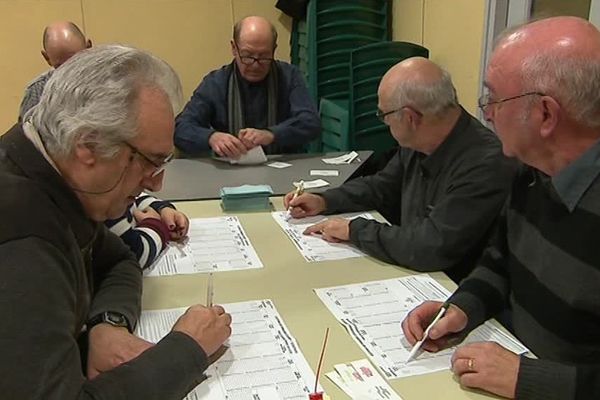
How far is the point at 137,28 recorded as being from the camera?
14.1 ft

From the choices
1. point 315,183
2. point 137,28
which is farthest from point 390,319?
point 137,28

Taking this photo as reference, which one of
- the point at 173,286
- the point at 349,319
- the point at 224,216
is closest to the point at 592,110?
the point at 349,319

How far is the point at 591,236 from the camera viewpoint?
4.14 ft

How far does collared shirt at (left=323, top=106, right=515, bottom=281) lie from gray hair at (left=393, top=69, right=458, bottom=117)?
70 millimetres

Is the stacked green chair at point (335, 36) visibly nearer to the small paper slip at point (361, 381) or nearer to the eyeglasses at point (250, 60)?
the eyeglasses at point (250, 60)

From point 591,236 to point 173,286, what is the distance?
100cm

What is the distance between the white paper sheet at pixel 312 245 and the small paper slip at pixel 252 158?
2.45ft

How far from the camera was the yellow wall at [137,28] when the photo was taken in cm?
413

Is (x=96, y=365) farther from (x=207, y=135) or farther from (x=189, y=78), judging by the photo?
(x=189, y=78)

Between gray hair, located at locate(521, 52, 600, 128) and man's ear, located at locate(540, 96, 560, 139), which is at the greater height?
gray hair, located at locate(521, 52, 600, 128)

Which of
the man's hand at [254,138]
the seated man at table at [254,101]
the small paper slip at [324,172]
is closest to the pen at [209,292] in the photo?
the small paper slip at [324,172]

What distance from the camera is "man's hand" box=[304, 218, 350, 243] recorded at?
1.91m

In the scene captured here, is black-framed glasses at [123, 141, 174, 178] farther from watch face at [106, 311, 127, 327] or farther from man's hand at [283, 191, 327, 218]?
man's hand at [283, 191, 327, 218]

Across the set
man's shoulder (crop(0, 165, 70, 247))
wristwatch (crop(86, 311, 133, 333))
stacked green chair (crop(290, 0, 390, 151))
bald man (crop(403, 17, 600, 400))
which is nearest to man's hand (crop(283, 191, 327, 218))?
bald man (crop(403, 17, 600, 400))
